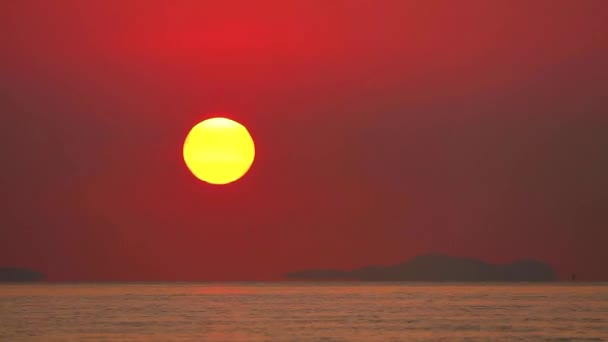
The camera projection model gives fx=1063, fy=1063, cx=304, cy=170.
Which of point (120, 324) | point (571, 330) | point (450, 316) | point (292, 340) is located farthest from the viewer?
point (450, 316)

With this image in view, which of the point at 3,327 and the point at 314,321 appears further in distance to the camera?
the point at 314,321

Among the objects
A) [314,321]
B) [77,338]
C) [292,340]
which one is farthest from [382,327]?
[77,338]

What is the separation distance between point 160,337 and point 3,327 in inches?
773

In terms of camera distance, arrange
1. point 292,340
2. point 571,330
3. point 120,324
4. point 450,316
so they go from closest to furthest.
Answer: point 292,340 → point 571,330 → point 120,324 → point 450,316

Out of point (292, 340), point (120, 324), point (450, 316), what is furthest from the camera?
point (450, 316)

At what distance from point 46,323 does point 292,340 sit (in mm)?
31282

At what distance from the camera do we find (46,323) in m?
93.8

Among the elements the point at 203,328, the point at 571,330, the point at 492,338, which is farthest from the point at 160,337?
the point at 571,330

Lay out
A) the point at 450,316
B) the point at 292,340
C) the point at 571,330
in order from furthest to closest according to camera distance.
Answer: the point at 450,316 < the point at 571,330 < the point at 292,340

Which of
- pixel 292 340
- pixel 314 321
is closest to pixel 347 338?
pixel 292 340

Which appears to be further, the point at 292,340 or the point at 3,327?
the point at 3,327

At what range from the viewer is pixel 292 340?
235 ft

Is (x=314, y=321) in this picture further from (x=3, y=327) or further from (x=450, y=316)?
(x=3, y=327)

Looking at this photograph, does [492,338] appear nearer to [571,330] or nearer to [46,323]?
[571,330]
